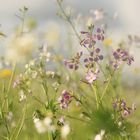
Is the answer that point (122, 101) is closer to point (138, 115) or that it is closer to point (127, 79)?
point (138, 115)

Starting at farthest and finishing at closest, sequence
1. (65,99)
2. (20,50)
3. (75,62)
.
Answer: (75,62) < (65,99) < (20,50)

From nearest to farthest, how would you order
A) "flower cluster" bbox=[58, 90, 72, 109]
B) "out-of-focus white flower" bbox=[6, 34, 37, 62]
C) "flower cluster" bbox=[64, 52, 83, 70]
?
"out-of-focus white flower" bbox=[6, 34, 37, 62] < "flower cluster" bbox=[58, 90, 72, 109] < "flower cluster" bbox=[64, 52, 83, 70]

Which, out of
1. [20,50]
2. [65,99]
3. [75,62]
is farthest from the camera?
[75,62]

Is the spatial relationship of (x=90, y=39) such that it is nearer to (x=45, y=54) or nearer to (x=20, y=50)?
(x=45, y=54)

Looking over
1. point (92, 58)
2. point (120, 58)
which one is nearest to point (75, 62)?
point (92, 58)

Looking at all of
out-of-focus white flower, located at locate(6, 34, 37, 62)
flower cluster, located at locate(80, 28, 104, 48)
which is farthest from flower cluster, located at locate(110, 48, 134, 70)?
out-of-focus white flower, located at locate(6, 34, 37, 62)

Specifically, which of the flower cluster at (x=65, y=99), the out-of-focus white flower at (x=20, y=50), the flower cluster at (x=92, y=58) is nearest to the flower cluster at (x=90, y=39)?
the flower cluster at (x=92, y=58)

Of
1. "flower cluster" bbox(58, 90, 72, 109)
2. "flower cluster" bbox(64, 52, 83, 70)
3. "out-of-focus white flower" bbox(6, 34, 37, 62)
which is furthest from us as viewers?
"flower cluster" bbox(64, 52, 83, 70)

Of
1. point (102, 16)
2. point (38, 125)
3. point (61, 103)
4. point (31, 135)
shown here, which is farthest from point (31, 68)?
point (102, 16)

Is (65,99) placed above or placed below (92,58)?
below

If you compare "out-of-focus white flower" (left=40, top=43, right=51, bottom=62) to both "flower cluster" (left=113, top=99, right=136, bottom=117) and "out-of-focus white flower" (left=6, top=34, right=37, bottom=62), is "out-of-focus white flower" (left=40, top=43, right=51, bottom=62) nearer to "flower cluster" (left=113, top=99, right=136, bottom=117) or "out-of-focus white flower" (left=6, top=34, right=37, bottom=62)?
"flower cluster" (left=113, top=99, right=136, bottom=117)

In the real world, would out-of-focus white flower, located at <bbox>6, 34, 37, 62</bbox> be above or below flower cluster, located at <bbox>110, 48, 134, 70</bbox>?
above

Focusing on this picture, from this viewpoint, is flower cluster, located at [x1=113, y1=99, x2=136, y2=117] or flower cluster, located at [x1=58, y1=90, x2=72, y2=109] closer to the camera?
flower cluster, located at [x1=58, y1=90, x2=72, y2=109]
